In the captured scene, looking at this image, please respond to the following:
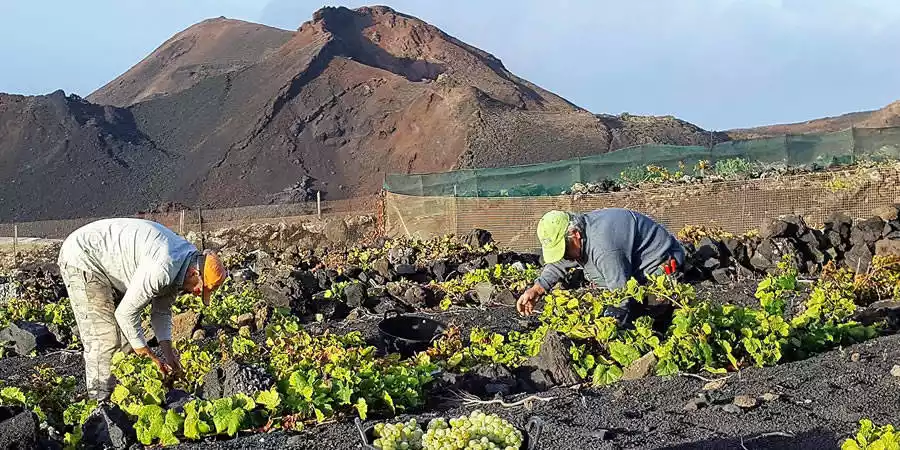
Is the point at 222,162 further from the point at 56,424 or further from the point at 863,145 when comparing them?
the point at 56,424

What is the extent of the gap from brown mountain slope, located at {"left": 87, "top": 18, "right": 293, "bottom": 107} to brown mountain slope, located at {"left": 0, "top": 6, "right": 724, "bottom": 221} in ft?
16.8

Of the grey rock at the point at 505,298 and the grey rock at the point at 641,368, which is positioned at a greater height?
the grey rock at the point at 641,368

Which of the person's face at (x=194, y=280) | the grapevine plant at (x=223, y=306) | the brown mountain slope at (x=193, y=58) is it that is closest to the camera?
the person's face at (x=194, y=280)

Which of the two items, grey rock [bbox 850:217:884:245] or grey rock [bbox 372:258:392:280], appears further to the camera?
grey rock [bbox 372:258:392:280]

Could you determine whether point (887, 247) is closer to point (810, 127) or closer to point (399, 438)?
point (399, 438)

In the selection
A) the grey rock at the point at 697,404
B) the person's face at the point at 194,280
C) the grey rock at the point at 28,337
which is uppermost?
the person's face at the point at 194,280

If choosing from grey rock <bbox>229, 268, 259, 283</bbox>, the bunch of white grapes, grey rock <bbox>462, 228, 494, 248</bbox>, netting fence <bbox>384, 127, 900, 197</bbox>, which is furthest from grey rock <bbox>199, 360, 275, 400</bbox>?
netting fence <bbox>384, 127, 900, 197</bbox>

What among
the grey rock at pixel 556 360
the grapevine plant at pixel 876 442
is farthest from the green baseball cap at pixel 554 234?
the grapevine plant at pixel 876 442

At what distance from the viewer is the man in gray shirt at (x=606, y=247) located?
577 centimetres

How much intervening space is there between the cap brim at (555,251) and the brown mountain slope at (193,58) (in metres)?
56.9

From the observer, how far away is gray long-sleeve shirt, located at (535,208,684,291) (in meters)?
5.90

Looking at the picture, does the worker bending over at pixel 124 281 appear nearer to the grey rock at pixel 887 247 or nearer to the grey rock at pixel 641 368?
the grey rock at pixel 641 368

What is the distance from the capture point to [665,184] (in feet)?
59.0

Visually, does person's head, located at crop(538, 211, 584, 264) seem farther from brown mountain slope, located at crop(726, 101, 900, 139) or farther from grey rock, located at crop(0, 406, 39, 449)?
brown mountain slope, located at crop(726, 101, 900, 139)
